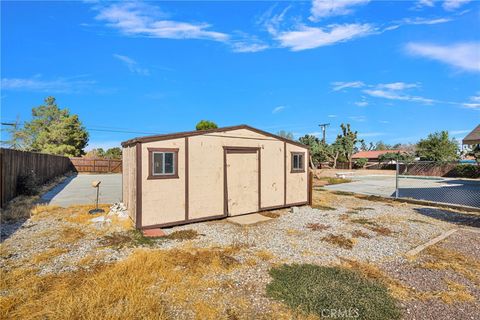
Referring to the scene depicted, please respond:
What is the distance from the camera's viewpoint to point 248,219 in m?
7.70

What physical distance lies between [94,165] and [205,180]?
88.8 feet

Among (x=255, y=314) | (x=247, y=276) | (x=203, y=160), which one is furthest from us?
(x=203, y=160)

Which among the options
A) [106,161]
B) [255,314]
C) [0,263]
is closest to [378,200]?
[255,314]

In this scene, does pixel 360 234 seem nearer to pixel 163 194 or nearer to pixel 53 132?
pixel 163 194

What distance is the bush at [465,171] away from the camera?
26.1 m

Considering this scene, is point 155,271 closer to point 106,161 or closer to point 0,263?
point 0,263

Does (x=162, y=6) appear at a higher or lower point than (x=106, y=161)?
higher

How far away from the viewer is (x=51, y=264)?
436 centimetres

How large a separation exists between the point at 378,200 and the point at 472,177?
23.0m

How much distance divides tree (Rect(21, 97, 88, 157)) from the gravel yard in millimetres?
29969

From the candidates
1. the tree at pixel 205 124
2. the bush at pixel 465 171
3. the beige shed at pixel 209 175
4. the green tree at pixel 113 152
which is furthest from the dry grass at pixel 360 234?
the green tree at pixel 113 152

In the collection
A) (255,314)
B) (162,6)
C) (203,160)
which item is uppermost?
(162,6)

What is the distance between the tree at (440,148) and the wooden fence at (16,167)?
138ft

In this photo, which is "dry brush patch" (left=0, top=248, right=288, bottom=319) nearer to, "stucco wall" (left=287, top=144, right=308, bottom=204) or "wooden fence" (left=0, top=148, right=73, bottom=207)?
"stucco wall" (left=287, top=144, right=308, bottom=204)
